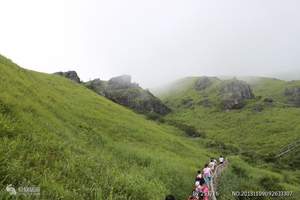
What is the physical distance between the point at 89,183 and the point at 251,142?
354 feet

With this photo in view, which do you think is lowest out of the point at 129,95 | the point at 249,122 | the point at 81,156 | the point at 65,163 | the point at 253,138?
the point at 253,138

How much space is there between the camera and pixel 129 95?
156875 millimetres

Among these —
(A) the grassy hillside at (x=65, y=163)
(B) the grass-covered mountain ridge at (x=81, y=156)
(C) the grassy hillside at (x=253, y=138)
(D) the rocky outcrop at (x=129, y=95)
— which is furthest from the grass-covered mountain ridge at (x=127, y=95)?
(A) the grassy hillside at (x=65, y=163)

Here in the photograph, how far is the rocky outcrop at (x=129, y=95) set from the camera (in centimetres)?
15000

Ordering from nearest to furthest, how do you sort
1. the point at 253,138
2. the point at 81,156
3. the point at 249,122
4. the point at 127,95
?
the point at 81,156
the point at 253,138
the point at 249,122
the point at 127,95

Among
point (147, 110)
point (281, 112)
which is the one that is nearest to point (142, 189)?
point (147, 110)

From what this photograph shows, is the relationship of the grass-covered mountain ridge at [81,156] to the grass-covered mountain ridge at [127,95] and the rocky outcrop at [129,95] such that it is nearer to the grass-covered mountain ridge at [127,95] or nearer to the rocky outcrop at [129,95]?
the grass-covered mountain ridge at [127,95]

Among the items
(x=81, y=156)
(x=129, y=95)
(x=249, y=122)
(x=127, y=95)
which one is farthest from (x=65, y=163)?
(x=129, y=95)

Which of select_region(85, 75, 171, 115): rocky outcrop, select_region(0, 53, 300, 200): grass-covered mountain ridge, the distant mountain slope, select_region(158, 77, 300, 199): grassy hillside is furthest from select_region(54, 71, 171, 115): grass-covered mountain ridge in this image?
select_region(0, 53, 300, 200): grass-covered mountain ridge

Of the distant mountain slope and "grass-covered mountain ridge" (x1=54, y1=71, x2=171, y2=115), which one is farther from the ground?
"grass-covered mountain ridge" (x1=54, y1=71, x2=171, y2=115)

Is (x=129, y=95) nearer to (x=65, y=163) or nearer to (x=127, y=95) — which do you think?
(x=127, y=95)

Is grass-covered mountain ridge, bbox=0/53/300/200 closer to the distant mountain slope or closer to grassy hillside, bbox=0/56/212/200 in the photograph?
grassy hillside, bbox=0/56/212/200

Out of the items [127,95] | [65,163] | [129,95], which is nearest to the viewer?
[65,163]

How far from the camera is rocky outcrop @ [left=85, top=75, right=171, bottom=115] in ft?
492
